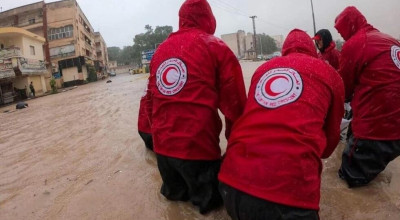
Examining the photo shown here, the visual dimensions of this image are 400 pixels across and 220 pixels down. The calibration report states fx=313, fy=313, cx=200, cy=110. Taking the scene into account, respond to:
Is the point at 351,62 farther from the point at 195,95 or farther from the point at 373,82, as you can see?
the point at 195,95

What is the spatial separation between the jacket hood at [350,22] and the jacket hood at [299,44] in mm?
1267

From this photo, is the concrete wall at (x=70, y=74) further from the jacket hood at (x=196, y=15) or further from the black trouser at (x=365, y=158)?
the black trouser at (x=365, y=158)

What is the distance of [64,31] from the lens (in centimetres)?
3697

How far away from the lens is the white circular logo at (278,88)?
1606 mm

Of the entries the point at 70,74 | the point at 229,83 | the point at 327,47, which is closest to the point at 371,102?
the point at 229,83

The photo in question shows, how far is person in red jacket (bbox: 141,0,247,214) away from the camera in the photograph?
84.4 inches

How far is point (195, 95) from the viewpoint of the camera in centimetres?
214

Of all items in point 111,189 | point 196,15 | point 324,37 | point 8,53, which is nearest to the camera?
point 196,15

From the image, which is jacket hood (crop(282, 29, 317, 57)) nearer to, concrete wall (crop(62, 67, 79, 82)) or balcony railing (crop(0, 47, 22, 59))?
balcony railing (crop(0, 47, 22, 59))

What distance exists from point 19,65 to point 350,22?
2346cm

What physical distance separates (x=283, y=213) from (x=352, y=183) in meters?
1.50

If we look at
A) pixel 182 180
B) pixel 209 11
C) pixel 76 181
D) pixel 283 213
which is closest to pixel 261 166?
pixel 283 213

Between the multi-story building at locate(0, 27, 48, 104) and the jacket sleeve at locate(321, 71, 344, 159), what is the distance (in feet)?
74.0

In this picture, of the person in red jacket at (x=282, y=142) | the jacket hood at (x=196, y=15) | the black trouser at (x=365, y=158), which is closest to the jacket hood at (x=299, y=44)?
the person in red jacket at (x=282, y=142)
